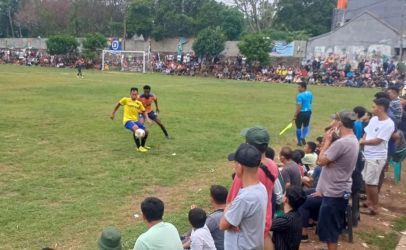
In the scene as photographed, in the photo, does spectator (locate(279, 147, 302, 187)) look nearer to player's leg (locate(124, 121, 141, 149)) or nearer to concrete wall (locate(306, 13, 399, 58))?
player's leg (locate(124, 121, 141, 149))

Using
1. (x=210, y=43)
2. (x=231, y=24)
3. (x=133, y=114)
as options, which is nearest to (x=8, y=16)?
(x=231, y=24)

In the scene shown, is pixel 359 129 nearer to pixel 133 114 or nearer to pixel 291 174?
pixel 291 174

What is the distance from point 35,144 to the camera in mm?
12109

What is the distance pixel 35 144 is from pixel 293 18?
52302 millimetres

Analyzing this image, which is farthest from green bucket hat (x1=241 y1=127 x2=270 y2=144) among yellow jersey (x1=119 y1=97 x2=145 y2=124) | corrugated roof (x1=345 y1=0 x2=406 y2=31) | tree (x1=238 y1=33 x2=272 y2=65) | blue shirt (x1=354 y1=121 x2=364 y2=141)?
corrugated roof (x1=345 y1=0 x2=406 y2=31)

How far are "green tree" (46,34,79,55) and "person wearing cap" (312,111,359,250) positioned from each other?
167 feet

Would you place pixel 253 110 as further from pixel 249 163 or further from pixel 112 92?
pixel 249 163

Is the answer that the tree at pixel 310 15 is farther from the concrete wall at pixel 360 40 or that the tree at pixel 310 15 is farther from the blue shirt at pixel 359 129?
the blue shirt at pixel 359 129

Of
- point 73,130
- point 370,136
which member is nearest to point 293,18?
point 73,130

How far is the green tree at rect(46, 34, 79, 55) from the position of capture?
5296 cm

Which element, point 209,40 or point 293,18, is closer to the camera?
point 209,40

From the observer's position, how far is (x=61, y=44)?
174ft

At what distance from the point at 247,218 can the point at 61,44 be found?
52.6m

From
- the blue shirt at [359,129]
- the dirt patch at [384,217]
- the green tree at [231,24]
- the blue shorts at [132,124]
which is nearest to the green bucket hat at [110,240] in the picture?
the dirt patch at [384,217]
